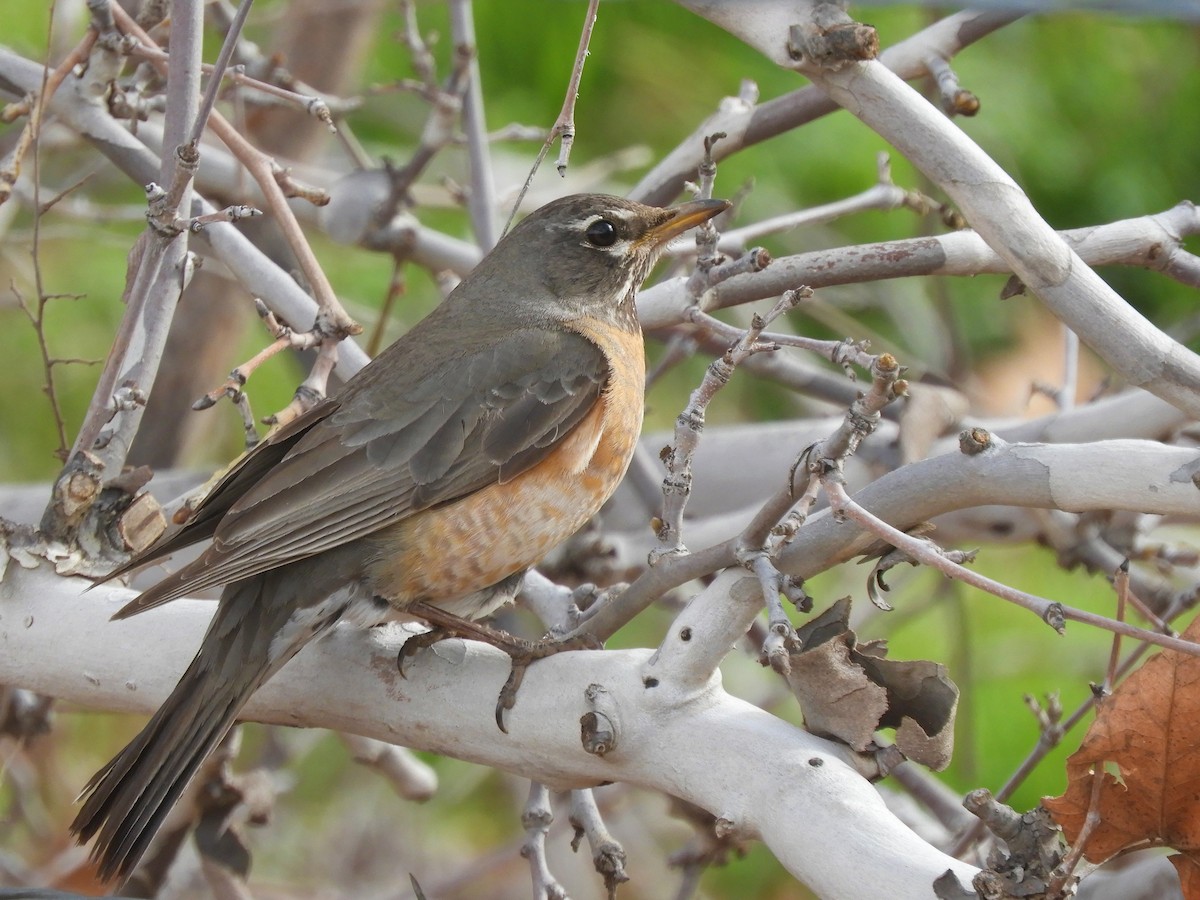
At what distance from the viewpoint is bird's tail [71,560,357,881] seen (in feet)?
6.94

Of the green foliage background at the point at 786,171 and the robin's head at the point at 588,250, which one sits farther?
the green foliage background at the point at 786,171

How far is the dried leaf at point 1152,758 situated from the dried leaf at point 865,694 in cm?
18

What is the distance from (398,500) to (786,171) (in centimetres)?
323

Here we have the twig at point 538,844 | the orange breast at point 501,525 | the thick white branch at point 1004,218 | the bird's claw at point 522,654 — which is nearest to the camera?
the thick white branch at point 1004,218

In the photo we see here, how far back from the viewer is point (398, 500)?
97.9 inches

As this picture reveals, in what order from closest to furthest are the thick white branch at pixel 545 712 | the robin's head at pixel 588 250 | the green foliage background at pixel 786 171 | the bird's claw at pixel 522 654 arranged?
the thick white branch at pixel 545 712
the bird's claw at pixel 522 654
the robin's head at pixel 588 250
the green foliage background at pixel 786 171

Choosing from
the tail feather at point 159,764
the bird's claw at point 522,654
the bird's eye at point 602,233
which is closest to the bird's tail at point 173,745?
the tail feather at point 159,764

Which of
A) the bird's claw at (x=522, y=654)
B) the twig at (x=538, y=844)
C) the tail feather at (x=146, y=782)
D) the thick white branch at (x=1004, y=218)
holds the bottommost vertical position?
the twig at (x=538, y=844)

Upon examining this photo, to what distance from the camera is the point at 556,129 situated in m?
2.01

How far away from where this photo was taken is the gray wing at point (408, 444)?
7.85ft

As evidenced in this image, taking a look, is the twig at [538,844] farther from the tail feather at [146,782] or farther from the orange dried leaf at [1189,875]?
the orange dried leaf at [1189,875]

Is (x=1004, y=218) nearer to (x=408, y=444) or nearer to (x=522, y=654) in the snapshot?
(x=522, y=654)

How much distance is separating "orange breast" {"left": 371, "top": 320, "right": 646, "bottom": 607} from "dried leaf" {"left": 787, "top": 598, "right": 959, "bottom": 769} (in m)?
0.76

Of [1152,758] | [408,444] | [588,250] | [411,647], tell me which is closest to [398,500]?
[408,444]
